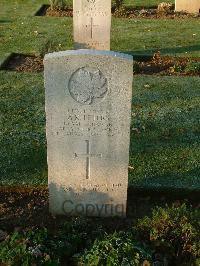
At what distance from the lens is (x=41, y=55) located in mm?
10734

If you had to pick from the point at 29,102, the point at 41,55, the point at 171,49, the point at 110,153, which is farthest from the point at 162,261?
the point at 171,49

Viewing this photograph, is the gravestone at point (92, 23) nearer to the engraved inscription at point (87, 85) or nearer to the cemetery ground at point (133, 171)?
the cemetery ground at point (133, 171)

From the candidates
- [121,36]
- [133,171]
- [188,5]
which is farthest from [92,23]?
[188,5]

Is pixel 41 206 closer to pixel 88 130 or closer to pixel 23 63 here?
pixel 88 130

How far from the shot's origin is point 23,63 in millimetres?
10594

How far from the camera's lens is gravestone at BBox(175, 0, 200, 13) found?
15734mm

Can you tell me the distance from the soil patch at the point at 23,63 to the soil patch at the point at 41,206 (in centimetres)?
476

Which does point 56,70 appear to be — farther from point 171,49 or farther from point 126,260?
point 171,49

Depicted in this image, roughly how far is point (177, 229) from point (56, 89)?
5.38ft

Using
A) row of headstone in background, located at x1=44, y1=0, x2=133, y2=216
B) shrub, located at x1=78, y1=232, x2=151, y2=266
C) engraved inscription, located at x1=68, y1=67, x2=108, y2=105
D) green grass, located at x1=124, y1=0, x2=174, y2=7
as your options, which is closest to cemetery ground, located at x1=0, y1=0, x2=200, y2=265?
shrub, located at x1=78, y1=232, x2=151, y2=266

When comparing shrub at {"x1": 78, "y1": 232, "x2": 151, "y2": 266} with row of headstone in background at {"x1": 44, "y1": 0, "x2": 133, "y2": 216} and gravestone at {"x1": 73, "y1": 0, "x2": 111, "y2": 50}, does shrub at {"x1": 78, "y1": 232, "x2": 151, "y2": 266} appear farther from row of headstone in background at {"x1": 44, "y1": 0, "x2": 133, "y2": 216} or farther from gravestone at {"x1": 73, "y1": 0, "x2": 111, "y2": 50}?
gravestone at {"x1": 73, "y1": 0, "x2": 111, "y2": 50}

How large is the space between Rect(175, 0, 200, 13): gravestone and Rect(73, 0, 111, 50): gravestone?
6071 millimetres

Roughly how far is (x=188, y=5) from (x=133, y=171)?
10844 millimetres

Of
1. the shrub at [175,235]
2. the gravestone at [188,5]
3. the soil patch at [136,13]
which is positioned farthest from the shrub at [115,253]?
the gravestone at [188,5]
